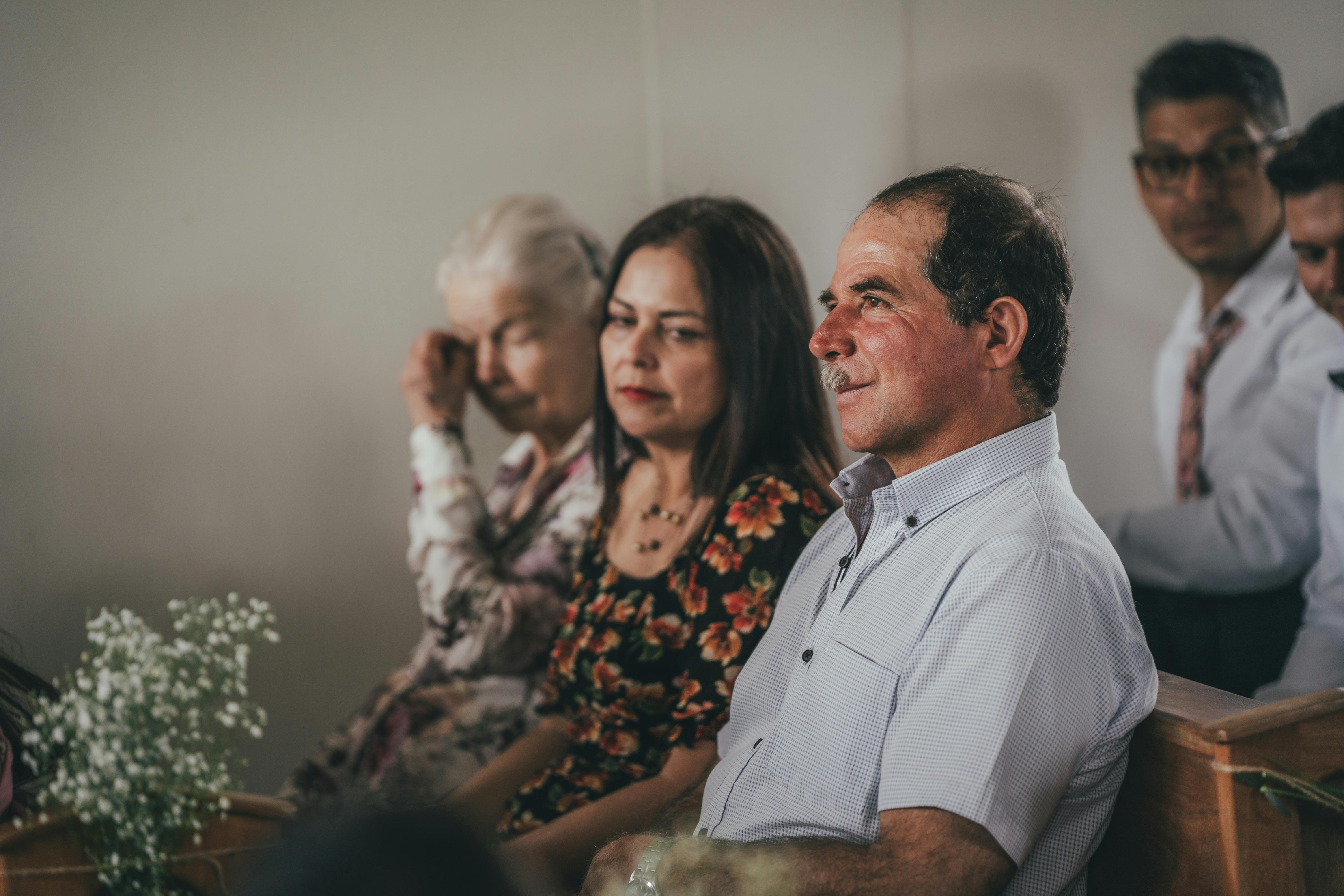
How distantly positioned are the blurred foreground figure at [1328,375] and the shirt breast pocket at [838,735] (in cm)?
125

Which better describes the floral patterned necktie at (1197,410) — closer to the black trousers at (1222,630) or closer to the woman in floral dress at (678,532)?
the black trousers at (1222,630)

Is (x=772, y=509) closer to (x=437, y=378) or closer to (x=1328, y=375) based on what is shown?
(x=437, y=378)

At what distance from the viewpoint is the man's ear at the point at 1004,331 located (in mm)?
1253

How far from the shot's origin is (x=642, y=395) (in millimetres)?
1861

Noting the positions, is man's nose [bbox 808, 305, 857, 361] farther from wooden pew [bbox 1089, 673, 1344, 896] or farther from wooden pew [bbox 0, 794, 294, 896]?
wooden pew [bbox 0, 794, 294, 896]

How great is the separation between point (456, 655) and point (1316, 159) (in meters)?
1.96

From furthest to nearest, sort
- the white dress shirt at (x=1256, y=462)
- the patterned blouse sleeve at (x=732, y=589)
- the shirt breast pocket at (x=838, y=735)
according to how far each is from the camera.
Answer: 1. the white dress shirt at (x=1256, y=462)
2. the patterned blouse sleeve at (x=732, y=589)
3. the shirt breast pocket at (x=838, y=735)

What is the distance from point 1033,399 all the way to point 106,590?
1.72 meters

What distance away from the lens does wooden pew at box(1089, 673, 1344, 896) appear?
1.06 metres

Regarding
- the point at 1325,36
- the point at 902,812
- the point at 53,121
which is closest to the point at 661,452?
the point at 902,812

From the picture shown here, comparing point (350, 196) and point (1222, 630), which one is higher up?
point (350, 196)

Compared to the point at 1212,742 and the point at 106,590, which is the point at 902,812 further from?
the point at 106,590

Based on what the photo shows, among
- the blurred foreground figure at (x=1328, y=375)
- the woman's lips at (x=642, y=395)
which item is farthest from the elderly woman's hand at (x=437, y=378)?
the blurred foreground figure at (x=1328, y=375)

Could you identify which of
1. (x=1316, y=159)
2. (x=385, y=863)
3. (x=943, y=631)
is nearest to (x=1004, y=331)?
(x=943, y=631)
